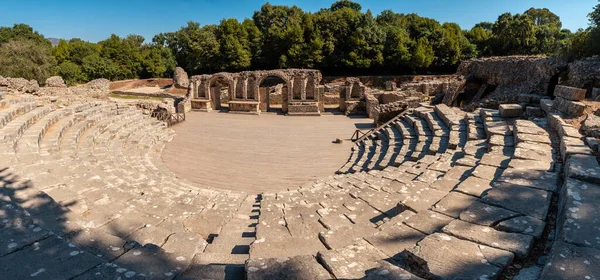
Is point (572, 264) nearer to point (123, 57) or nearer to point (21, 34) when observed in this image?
point (123, 57)

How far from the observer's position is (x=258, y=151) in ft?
41.3

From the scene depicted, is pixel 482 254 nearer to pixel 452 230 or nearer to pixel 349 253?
pixel 452 230

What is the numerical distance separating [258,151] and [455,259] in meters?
10.6

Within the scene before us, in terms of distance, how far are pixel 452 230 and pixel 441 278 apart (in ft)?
2.50

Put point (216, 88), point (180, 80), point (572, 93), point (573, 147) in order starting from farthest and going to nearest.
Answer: point (180, 80) < point (216, 88) < point (572, 93) < point (573, 147)

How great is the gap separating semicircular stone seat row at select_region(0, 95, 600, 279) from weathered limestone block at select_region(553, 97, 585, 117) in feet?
1.74

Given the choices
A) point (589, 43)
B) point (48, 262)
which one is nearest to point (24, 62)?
point (48, 262)

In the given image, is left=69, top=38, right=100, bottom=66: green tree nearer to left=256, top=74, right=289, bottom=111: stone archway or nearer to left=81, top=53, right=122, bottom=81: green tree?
left=81, top=53, right=122, bottom=81: green tree

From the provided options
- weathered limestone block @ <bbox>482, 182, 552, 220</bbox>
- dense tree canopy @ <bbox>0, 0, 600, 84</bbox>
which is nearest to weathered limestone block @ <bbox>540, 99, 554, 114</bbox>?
weathered limestone block @ <bbox>482, 182, 552, 220</bbox>

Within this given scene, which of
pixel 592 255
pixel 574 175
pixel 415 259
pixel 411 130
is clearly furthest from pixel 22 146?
pixel 411 130

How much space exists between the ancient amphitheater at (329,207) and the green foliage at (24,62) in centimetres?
1764

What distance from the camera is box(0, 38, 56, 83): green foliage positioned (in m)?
24.6

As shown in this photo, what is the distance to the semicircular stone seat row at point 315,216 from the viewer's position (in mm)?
2449

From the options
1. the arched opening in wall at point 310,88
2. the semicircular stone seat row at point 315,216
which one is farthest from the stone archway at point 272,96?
the semicircular stone seat row at point 315,216
